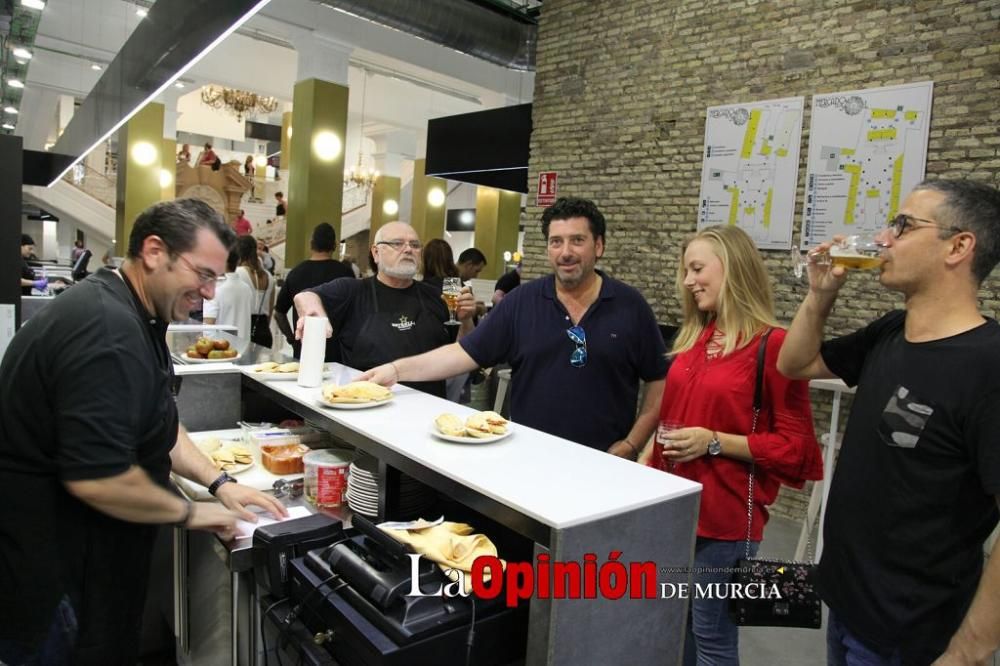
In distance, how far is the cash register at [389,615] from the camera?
125 centimetres

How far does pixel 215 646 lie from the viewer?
2.17 m

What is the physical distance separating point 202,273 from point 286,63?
12268mm

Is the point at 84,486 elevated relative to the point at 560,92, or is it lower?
lower

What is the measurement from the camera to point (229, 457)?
7.29ft

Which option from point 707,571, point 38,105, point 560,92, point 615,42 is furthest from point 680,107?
point 38,105

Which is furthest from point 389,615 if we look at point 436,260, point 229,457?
point 436,260

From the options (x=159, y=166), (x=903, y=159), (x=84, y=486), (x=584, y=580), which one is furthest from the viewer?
(x=159, y=166)

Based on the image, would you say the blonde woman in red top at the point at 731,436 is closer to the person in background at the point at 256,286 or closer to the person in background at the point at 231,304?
the person in background at the point at 231,304

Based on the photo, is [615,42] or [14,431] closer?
[14,431]

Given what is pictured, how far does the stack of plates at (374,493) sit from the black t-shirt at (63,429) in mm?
604

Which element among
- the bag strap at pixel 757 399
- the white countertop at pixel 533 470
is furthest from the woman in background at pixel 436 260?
the bag strap at pixel 757 399

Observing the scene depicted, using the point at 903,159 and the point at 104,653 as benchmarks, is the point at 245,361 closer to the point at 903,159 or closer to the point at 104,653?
the point at 104,653

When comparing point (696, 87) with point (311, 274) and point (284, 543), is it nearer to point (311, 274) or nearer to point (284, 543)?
point (311, 274)

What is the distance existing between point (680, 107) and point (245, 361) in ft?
15.8
